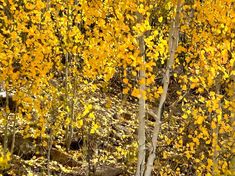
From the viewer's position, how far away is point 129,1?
7.39 meters

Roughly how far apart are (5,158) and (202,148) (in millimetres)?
7178

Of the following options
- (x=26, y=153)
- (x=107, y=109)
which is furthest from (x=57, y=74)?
(x=26, y=153)

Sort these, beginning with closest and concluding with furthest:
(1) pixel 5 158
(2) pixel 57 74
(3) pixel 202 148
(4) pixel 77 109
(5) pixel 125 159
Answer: (1) pixel 5 158 < (5) pixel 125 159 < (4) pixel 77 109 < (3) pixel 202 148 < (2) pixel 57 74

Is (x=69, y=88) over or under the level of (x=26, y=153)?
over

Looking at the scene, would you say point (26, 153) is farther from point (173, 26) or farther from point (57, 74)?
point (173, 26)

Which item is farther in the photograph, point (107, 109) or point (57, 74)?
point (57, 74)

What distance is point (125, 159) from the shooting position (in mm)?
12781

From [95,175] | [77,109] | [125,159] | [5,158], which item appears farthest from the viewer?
[77,109]

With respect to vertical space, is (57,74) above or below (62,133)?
above

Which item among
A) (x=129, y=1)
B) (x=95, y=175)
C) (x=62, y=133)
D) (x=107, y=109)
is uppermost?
(x=129, y=1)

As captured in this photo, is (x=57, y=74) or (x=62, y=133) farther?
(x=57, y=74)

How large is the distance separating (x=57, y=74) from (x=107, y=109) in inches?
104

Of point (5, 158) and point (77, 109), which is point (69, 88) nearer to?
point (77, 109)

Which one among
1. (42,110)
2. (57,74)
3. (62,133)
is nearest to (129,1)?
(42,110)
